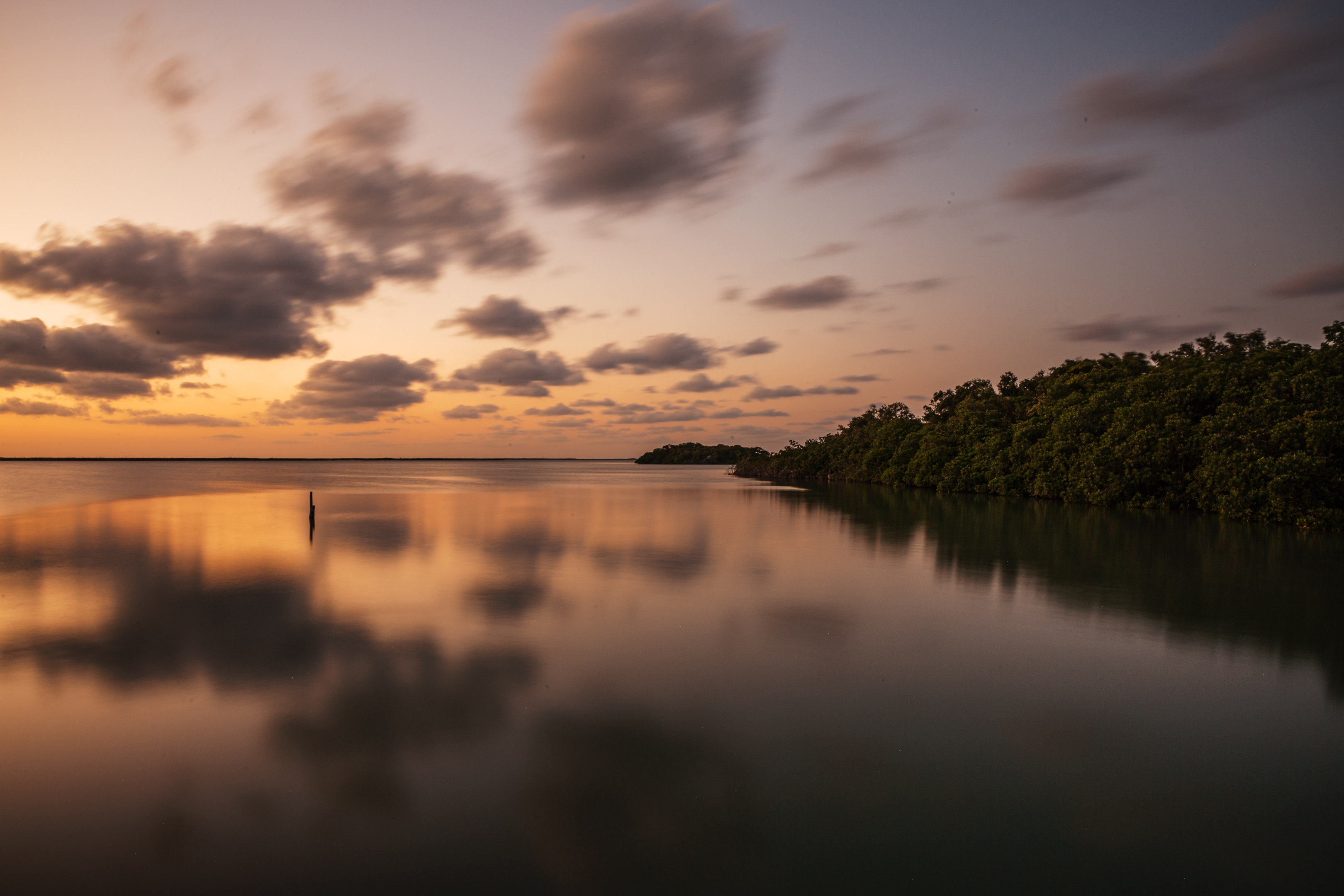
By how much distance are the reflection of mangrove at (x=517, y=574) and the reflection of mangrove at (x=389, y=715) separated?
3.97 metres

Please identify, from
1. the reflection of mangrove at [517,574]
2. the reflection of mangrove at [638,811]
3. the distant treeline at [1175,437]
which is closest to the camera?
the reflection of mangrove at [638,811]

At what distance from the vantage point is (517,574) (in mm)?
23516

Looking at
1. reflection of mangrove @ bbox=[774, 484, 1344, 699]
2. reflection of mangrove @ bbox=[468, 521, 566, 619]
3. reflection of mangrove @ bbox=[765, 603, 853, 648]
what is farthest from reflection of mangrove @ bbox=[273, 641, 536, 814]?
reflection of mangrove @ bbox=[774, 484, 1344, 699]

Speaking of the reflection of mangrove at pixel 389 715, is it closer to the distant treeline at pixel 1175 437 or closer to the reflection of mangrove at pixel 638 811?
the reflection of mangrove at pixel 638 811

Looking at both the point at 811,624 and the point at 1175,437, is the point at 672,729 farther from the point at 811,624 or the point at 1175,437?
the point at 1175,437

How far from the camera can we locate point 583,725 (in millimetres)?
9898

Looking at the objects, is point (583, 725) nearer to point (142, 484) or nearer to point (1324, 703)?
point (1324, 703)

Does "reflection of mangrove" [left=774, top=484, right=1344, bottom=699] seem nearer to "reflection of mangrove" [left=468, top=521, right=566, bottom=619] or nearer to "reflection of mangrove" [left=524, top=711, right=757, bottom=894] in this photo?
"reflection of mangrove" [left=524, top=711, right=757, bottom=894]

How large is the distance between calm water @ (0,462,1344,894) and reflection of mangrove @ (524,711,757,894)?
0.13 feet

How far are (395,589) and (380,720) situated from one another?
1129cm

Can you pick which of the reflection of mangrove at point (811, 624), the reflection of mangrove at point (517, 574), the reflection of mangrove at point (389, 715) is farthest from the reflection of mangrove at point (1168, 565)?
the reflection of mangrove at point (389, 715)

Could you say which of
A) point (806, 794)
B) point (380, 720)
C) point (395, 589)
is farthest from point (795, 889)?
point (395, 589)

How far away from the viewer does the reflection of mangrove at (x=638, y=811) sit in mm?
6324

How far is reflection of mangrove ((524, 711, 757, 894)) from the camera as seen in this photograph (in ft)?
20.7
